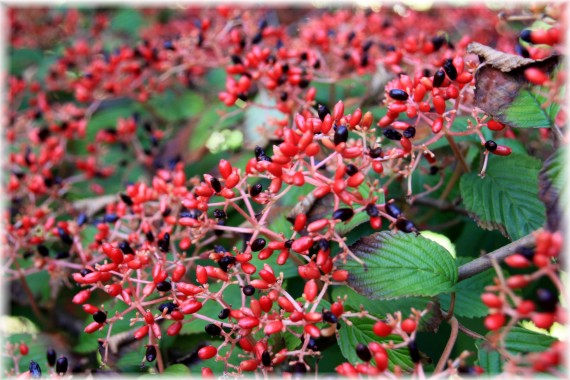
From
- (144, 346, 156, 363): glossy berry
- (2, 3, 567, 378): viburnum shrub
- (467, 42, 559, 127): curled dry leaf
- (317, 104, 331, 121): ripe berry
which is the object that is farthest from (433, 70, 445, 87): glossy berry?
(144, 346, 156, 363): glossy berry

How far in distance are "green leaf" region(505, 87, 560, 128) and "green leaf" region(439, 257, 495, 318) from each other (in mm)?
494

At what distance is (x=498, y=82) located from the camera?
1645 mm

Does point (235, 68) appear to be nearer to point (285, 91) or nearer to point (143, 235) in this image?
point (285, 91)

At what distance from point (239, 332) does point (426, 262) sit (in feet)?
1.90

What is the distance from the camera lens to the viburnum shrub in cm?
144

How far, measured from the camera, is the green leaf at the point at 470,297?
175cm

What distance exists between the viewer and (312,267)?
1.46 m

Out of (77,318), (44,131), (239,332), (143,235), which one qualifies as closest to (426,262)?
(239,332)

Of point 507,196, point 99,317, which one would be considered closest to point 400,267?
point 507,196

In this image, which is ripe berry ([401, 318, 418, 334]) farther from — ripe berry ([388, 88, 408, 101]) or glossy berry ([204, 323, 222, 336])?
ripe berry ([388, 88, 408, 101])

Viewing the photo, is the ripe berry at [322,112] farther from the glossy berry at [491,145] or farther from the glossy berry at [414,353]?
the glossy berry at [414,353]

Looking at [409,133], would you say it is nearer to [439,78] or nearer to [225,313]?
[439,78]

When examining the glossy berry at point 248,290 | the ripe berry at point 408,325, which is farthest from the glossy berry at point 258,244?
the ripe berry at point 408,325

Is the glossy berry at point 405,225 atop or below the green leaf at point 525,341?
atop
